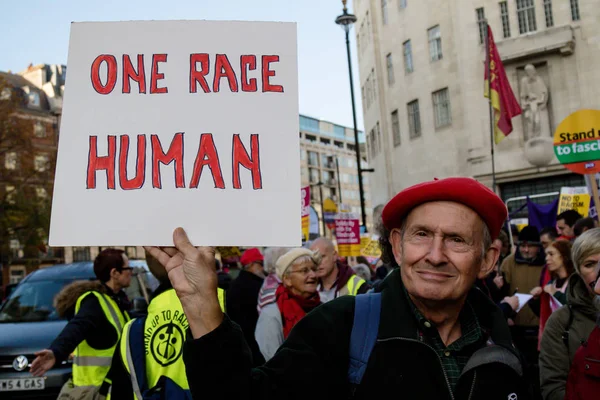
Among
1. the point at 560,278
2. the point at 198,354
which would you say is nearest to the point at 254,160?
the point at 198,354

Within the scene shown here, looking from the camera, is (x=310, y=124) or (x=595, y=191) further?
(x=310, y=124)

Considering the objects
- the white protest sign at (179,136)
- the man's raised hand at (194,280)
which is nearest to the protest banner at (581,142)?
the white protest sign at (179,136)

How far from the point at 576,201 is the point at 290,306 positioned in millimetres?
8106

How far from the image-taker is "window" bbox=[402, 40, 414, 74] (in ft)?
104

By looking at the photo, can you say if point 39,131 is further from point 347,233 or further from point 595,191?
point 595,191

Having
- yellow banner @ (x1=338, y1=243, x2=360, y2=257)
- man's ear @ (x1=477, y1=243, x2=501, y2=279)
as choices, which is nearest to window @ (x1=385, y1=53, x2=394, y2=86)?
yellow banner @ (x1=338, y1=243, x2=360, y2=257)

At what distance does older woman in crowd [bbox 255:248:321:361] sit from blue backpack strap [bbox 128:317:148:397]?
3.96 feet

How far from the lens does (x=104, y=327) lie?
15.1 ft

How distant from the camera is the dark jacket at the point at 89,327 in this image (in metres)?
4.36

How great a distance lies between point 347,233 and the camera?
49.9ft

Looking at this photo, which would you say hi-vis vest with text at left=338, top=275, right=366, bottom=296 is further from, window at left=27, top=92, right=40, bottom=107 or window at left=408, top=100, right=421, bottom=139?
window at left=27, top=92, right=40, bottom=107

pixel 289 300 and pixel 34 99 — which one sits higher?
pixel 34 99

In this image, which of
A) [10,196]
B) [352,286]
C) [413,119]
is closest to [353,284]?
[352,286]

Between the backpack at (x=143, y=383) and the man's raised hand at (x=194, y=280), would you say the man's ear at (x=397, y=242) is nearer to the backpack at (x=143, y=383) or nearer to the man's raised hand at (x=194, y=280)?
the man's raised hand at (x=194, y=280)
